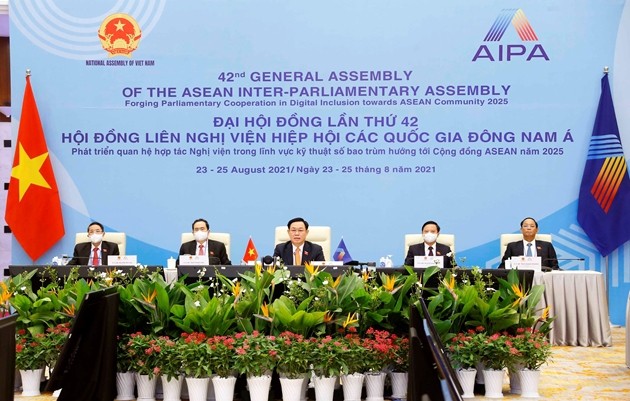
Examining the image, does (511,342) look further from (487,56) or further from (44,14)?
(44,14)

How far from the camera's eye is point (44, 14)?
8617 mm

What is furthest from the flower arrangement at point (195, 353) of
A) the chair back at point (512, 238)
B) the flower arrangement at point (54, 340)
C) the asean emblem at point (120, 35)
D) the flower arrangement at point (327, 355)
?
the asean emblem at point (120, 35)

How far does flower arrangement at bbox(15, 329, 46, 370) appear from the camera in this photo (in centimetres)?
431

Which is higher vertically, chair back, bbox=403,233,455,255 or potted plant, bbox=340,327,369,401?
chair back, bbox=403,233,455,255

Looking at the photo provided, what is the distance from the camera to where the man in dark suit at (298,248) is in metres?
7.00

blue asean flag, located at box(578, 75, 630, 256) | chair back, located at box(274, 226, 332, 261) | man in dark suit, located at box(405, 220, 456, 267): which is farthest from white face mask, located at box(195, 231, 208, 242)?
blue asean flag, located at box(578, 75, 630, 256)

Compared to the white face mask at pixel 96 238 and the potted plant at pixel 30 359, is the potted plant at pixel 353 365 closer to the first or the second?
the potted plant at pixel 30 359

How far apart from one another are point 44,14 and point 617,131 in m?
5.77

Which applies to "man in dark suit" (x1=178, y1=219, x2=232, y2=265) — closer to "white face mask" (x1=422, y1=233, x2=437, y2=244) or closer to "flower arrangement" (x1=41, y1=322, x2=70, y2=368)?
"white face mask" (x1=422, y1=233, x2=437, y2=244)

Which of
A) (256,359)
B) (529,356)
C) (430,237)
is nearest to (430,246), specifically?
(430,237)

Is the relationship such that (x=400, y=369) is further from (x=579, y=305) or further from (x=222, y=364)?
(x=579, y=305)

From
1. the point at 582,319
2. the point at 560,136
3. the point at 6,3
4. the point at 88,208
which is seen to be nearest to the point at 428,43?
the point at 560,136

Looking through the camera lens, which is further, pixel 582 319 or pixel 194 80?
pixel 194 80

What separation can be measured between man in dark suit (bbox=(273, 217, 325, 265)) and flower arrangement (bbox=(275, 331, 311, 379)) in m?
2.91
